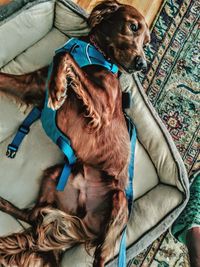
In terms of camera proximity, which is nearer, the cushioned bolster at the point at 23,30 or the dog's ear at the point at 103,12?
the dog's ear at the point at 103,12

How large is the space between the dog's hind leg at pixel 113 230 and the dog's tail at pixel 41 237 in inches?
3.2

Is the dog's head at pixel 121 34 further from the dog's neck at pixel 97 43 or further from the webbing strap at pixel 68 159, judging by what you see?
the webbing strap at pixel 68 159

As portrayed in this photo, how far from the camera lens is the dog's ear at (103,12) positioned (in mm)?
2079

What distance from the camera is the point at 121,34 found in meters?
2.04

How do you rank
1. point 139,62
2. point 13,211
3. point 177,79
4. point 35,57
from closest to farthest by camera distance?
1. point 139,62
2. point 13,211
3. point 35,57
4. point 177,79

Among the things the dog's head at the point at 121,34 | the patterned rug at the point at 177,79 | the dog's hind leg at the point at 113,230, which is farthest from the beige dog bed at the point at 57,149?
the patterned rug at the point at 177,79

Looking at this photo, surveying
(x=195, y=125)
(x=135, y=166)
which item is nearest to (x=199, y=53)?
(x=195, y=125)

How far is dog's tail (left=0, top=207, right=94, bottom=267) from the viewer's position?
6.89 feet

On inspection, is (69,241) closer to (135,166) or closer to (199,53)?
(135,166)

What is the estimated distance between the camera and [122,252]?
83.7 inches

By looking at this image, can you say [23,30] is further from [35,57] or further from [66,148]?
[66,148]

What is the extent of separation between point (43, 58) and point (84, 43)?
29 centimetres

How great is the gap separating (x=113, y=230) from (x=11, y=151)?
52 centimetres

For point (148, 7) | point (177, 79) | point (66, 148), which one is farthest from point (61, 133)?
point (148, 7)
